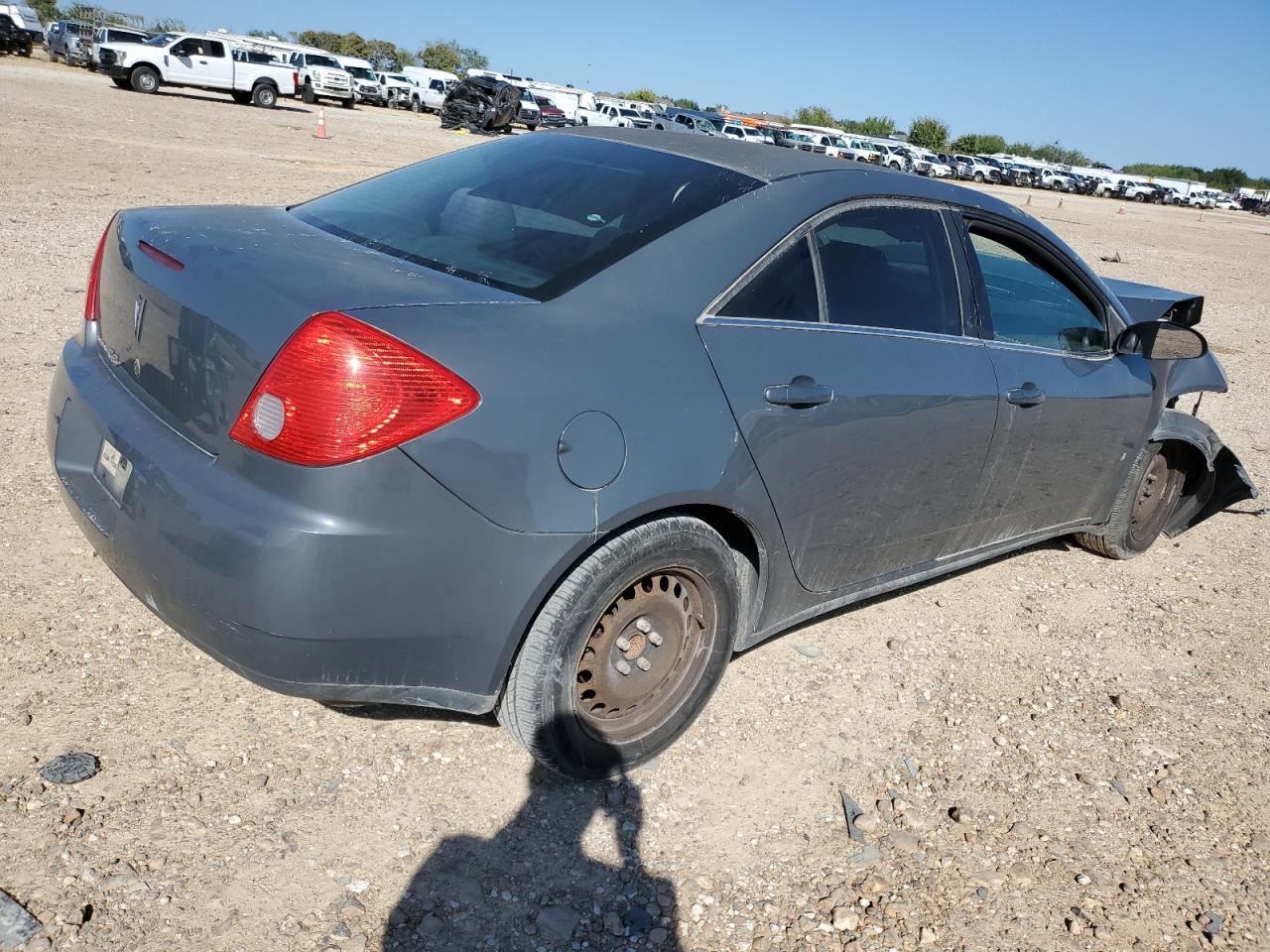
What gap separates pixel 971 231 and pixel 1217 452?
2.29m

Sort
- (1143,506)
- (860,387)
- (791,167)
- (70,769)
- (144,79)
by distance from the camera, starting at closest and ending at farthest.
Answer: (70,769) < (860,387) < (791,167) < (1143,506) < (144,79)

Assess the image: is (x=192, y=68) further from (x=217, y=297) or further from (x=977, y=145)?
(x=977, y=145)

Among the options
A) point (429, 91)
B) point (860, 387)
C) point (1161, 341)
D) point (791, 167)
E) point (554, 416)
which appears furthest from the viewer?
point (429, 91)

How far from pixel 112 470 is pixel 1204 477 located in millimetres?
4999

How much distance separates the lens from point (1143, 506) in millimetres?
5105

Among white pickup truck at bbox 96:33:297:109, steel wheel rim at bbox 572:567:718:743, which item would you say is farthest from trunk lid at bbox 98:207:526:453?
white pickup truck at bbox 96:33:297:109

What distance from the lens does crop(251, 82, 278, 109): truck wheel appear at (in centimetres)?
3456

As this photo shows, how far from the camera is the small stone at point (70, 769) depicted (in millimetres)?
2525

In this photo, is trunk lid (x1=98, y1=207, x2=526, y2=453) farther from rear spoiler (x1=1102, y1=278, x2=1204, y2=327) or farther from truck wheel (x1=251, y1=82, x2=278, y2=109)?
Result: truck wheel (x1=251, y1=82, x2=278, y2=109)

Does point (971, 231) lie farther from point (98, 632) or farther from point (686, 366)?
point (98, 632)

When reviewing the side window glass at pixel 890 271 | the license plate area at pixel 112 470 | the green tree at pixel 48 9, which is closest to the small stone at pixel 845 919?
the side window glass at pixel 890 271

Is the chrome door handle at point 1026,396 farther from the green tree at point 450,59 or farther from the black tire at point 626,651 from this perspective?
the green tree at point 450,59

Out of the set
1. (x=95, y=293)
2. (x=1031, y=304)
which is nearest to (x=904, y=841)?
(x=1031, y=304)

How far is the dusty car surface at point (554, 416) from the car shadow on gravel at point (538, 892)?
0.18 metres
